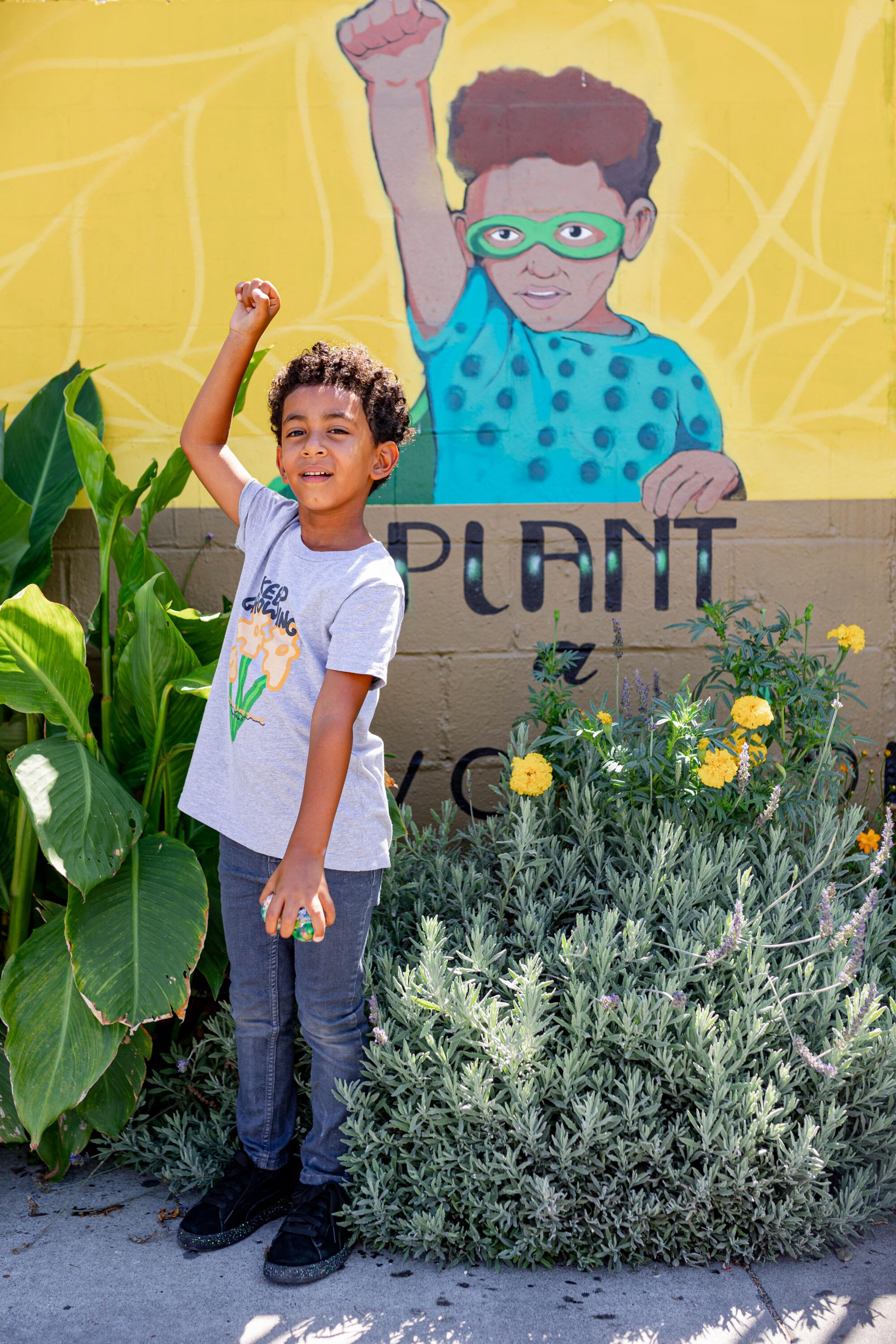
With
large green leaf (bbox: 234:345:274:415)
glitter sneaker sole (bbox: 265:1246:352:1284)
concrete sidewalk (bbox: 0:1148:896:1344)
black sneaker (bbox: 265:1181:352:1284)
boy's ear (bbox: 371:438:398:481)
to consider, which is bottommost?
concrete sidewalk (bbox: 0:1148:896:1344)

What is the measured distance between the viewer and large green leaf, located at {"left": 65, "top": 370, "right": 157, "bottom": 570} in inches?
95.1

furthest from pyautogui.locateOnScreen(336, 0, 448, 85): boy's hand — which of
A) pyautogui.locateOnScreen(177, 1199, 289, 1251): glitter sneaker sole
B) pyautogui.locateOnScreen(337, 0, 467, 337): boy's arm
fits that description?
pyautogui.locateOnScreen(177, 1199, 289, 1251): glitter sneaker sole

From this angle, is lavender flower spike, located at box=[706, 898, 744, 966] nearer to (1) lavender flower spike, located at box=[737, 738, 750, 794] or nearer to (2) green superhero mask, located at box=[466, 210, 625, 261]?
(1) lavender flower spike, located at box=[737, 738, 750, 794]

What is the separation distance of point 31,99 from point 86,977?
8.48ft

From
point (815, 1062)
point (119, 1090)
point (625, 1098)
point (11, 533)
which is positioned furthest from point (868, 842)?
point (11, 533)

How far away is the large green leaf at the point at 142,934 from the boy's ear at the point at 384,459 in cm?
91

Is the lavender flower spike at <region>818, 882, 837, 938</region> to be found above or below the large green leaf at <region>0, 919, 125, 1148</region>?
above

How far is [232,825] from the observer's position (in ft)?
6.65

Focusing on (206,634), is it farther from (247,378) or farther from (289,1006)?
(289,1006)

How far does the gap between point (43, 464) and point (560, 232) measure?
1656mm

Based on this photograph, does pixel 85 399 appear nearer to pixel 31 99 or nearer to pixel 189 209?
pixel 189 209

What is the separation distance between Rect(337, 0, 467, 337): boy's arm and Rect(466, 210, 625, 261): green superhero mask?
7 centimetres

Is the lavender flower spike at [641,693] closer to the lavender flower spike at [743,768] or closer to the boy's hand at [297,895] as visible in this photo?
the lavender flower spike at [743,768]

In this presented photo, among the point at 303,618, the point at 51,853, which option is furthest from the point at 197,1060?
the point at 303,618
